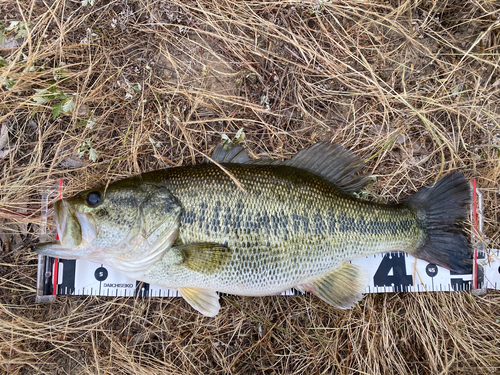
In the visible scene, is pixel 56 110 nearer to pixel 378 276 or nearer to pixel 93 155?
pixel 93 155

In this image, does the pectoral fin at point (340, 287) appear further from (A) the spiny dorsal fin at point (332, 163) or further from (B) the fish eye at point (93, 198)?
(B) the fish eye at point (93, 198)

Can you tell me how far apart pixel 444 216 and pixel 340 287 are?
1055 millimetres

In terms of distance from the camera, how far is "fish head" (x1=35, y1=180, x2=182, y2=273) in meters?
2.14

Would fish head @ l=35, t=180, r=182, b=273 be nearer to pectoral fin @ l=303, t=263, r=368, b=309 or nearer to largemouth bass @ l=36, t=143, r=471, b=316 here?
largemouth bass @ l=36, t=143, r=471, b=316

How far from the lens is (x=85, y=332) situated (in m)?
2.73

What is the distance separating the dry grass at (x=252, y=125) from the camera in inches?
108

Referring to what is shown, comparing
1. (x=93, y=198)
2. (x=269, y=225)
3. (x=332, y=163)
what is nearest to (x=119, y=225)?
(x=93, y=198)

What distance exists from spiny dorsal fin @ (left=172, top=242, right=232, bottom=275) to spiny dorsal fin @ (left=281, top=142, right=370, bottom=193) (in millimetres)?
884

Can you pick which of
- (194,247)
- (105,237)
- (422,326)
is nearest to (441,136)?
(422,326)

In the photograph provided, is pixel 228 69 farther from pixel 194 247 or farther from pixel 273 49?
pixel 194 247

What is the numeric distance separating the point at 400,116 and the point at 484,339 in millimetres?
2109

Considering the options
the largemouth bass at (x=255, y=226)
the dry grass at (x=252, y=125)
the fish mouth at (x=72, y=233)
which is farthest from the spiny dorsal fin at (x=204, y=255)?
the dry grass at (x=252, y=125)

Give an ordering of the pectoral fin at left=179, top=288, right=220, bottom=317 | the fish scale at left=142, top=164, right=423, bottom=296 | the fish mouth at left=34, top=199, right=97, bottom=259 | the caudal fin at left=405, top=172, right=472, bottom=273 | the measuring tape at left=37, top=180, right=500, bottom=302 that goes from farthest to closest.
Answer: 1. the measuring tape at left=37, top=180, right=500, bottom=302
2. the caudal fin at left=405, top=172, right=472, bottom=273
3. the pectoral fin at left=179, top=288, right=220, bottom=317
4. the fish scale at left=142, top=164, right=423, bottom=296
5. the fish mouth at left=34, top=199, right=97, bottom=259

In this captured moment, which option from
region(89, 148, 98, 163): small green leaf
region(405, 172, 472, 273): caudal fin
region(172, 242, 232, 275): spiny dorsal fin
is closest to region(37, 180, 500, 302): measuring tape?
region(405, 172, 472, 273): caudal fin
